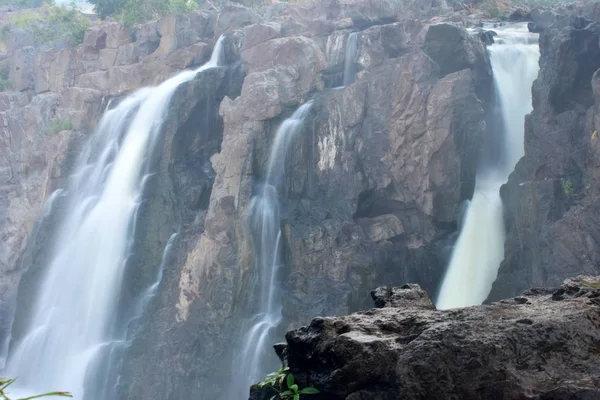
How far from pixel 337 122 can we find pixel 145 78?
12.0 meters

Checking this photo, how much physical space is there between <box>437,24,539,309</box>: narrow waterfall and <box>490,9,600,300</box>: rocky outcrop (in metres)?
0.75

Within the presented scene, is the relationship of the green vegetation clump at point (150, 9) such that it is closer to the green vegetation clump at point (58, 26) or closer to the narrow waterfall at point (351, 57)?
the green vegetation clump at point (58, 26)

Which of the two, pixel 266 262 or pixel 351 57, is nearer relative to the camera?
pixel 266 262

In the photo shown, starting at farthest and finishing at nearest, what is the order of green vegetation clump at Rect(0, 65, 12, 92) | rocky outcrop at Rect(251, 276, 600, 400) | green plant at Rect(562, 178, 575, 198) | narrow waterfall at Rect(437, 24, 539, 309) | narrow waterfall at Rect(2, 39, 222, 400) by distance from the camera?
1. green vegetation clump at Rect(0, 65, 12, 92)
2. narrow waterfall at Rect(2, 39, 222, 400)
3. narrow waterfall at Rect(437, 24, 539, 309)
4. green plant at Rect(562, 178, 575, 198)
5. rocky outcrop at Rect(251, 276, 600, 400)

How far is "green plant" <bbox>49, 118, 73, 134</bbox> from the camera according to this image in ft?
95.9

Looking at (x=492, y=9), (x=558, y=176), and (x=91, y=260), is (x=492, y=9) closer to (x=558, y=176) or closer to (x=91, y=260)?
(x=558, y=176)

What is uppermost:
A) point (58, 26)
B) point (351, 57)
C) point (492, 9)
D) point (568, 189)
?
point (58, 26)

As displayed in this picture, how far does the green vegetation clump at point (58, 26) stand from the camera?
3500 centimetres

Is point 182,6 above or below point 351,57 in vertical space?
above

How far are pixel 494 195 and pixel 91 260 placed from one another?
15.1m

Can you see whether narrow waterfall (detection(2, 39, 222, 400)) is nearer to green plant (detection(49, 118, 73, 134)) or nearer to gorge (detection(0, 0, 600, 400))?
gorge (detection(0, 0, 600, 400))

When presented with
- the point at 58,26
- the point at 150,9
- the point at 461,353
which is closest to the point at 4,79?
the point at 58,26

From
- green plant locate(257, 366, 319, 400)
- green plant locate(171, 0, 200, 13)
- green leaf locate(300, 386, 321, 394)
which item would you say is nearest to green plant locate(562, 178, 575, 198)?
green plant locate(257, 366, 319, 400)

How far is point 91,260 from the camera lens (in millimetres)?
24484
